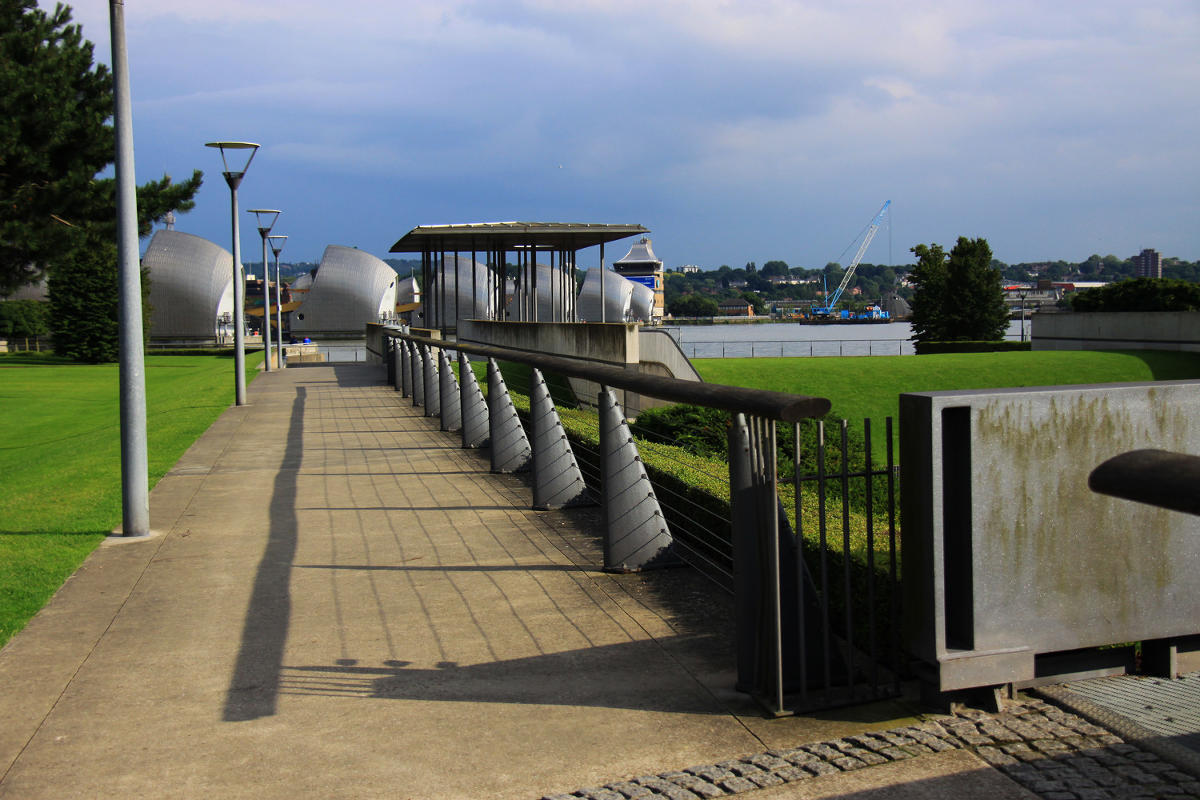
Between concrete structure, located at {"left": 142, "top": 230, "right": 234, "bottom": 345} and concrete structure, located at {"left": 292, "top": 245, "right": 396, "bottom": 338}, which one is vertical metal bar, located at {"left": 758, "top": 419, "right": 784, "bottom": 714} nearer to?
concrete structure, located at {"left": 142, "top": 230, "right": 234, "bottom": 345}

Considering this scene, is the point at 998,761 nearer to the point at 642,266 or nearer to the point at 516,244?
the point at 516,244

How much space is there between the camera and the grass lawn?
5.83 metres

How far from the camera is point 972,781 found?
2.96 meters

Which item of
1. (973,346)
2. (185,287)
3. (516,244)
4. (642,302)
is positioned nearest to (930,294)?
(973,346)

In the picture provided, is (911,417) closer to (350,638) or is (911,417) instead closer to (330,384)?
(350,638)

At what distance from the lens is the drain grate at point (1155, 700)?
3246mm

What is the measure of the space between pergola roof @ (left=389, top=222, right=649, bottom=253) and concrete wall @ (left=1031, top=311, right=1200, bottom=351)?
18401mm

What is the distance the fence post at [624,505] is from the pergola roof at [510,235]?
2353cm

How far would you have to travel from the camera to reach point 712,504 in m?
5.51

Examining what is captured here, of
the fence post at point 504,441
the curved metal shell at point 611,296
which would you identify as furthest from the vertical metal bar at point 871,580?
the curved metal shell at point 611,296

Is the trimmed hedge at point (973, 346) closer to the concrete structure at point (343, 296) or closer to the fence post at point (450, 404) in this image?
the fence post at point (450, 404)

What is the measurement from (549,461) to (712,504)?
6.42 feet

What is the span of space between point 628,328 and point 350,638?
13.0 meters

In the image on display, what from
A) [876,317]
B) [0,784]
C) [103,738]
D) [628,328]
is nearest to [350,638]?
[103,738]
